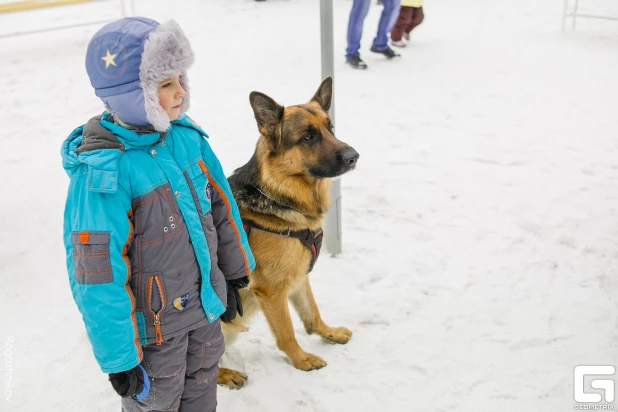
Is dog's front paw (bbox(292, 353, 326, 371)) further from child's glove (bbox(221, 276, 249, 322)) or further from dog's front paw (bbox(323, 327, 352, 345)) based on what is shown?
child's glove (bbox(221, 276, 249, 322))

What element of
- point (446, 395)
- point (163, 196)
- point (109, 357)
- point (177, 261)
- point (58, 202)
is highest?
point (163, 196)

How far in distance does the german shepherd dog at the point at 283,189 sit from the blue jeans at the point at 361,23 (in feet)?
15.2

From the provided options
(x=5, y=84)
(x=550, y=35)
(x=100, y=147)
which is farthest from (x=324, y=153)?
(x=550, y=35)

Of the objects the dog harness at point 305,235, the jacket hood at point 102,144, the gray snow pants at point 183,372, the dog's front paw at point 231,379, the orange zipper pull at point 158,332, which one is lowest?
the dog's front paw at point 231,379

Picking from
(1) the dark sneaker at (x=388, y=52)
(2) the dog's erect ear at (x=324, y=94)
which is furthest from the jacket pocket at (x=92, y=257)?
(1) the dark sneaker at (x=388, y=52)

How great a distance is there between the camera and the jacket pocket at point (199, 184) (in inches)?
83.1

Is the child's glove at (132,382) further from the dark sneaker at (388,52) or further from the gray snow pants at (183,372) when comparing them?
the dark sneaker at (388,52)

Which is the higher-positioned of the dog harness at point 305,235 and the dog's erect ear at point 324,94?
the dog's erect ear at point 324,94

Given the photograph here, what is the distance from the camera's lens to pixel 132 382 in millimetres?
2004

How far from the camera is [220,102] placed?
6.51 m

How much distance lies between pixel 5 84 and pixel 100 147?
19.6ft

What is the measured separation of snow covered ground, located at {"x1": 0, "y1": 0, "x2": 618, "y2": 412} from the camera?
10.3 feet

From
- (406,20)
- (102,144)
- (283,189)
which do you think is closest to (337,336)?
(283,189)

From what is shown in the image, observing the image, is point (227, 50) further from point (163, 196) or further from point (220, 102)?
point (163, 196)
